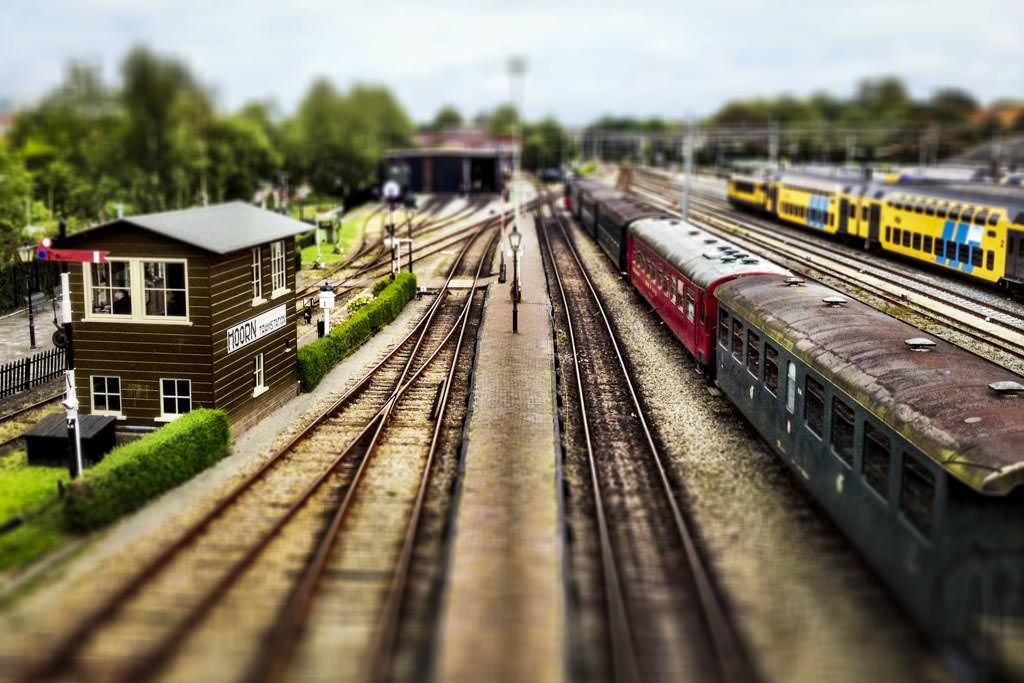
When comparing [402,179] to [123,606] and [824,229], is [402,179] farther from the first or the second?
[123,606]

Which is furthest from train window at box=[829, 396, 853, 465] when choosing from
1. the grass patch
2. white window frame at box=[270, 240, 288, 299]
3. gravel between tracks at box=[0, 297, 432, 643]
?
white window frame at box=[270, 240, 288, 299]

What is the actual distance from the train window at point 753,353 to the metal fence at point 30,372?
2015 cm

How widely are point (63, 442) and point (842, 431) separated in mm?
15985

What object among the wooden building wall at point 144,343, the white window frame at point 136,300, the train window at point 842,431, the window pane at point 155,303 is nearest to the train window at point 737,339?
the train window at point 842,431

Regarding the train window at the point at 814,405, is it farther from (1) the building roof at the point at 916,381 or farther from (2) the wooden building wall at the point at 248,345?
(2) the wooden building wall at the point at 248,345

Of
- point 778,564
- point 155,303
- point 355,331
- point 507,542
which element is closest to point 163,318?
point 155,303

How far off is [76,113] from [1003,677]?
91787mm

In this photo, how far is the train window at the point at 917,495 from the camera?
41.7 feet

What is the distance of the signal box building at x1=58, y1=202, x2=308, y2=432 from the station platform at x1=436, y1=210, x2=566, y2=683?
19.6ft

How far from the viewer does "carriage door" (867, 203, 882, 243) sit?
51219 millimetres

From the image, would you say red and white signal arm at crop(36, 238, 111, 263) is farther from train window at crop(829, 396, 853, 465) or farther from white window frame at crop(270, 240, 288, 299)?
train window at crop(829, 396, 853, 465)

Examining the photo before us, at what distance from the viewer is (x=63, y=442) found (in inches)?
842

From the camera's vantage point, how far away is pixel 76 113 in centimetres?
8781

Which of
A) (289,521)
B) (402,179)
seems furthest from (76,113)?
(289,521)
